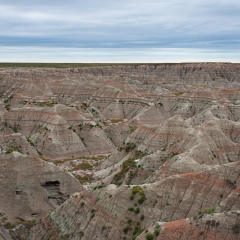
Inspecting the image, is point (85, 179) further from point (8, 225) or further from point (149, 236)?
point (149, 236)

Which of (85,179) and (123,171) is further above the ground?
(123,171)

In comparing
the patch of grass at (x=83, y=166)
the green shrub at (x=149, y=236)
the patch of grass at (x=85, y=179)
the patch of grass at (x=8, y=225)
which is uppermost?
the green shrub at (x=149, y=236)

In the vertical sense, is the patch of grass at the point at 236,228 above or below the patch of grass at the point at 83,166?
above

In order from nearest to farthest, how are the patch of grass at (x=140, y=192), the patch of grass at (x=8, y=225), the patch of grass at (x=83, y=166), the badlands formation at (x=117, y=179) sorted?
the badlands formation at (x=117, y=179) → the patch of grass at (x=140, y=192) → the patch of grass at (x=8, y=225) → the patch of grass at (x=83, y=166)

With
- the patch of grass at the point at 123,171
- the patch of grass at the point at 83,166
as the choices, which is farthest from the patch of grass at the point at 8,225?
the patch of grass at the point at 83,166

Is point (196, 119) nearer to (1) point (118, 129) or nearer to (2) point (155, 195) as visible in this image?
(1) point (118, 129)

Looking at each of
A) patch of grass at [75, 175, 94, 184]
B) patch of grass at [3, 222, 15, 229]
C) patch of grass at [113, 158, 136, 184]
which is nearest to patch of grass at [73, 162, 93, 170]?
patch of grass at [75, 175, 94, 184]

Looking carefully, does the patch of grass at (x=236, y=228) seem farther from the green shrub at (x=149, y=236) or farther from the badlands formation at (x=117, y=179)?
the green shrub at (x=149, y=236)

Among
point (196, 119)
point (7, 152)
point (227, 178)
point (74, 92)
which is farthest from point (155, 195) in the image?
point (74, 92)

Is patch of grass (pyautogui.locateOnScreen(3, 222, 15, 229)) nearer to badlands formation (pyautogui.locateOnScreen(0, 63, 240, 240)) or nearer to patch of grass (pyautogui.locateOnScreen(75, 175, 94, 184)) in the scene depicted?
badlands formation (pyautogui.locateOnScreen(0, 63, 240, 240))

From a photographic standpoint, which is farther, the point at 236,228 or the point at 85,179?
the point at 85,179

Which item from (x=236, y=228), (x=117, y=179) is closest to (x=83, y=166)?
(x=117, y=179)
